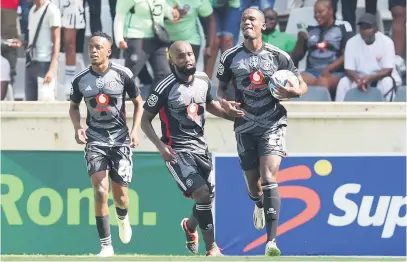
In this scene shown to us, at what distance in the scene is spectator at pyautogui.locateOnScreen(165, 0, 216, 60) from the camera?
13984 millimetres

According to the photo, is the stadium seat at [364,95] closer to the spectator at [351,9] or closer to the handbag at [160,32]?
the spectator at [351,9]

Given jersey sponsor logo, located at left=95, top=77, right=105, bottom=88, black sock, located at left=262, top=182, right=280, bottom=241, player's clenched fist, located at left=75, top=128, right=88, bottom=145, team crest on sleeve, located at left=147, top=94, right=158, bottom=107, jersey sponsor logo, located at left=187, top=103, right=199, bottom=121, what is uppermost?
jersey sponsor logo, located at left=95, top=77, right=105, bottom=88

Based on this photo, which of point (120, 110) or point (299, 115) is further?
point (299, 115)

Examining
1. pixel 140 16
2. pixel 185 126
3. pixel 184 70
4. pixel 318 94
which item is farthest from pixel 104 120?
pixel 318 94

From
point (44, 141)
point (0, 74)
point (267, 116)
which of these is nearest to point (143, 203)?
point (44, 141)

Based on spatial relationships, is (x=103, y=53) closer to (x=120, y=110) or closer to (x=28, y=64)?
(x=120, y=110)

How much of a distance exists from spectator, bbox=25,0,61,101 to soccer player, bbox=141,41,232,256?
3033mm

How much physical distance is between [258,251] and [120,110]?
314cm

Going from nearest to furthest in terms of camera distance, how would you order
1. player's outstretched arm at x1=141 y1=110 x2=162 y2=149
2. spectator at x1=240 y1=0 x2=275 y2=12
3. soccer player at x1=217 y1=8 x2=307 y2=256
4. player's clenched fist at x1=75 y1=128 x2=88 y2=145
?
1. soccer player at x1=217 y1=8 x2=307 y2=256
2. player's outstretched arm at x1=141 y1=110 x2=162 y2=149
3. player's clenched fist at x1=75 y1=128 x2=88 y2=145
4. spectator at x1=240 y1=0 x2=275 y2=12

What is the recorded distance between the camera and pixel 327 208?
1417cm

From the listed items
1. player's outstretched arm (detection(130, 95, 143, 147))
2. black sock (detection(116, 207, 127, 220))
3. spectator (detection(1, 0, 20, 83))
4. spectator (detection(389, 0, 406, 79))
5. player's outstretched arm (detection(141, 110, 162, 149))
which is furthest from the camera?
spectator (detection(1, 0, 20, 83))

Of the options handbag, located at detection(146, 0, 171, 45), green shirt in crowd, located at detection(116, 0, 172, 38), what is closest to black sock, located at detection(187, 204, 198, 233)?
handbag, located at detection(146, 0, 171, 45)

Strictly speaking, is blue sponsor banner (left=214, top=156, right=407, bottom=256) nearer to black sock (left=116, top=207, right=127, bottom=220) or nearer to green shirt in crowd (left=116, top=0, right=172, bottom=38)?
green shirt in crowd (left=116, top=0, right=172, bottom=38)

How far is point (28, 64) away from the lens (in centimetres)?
1412
